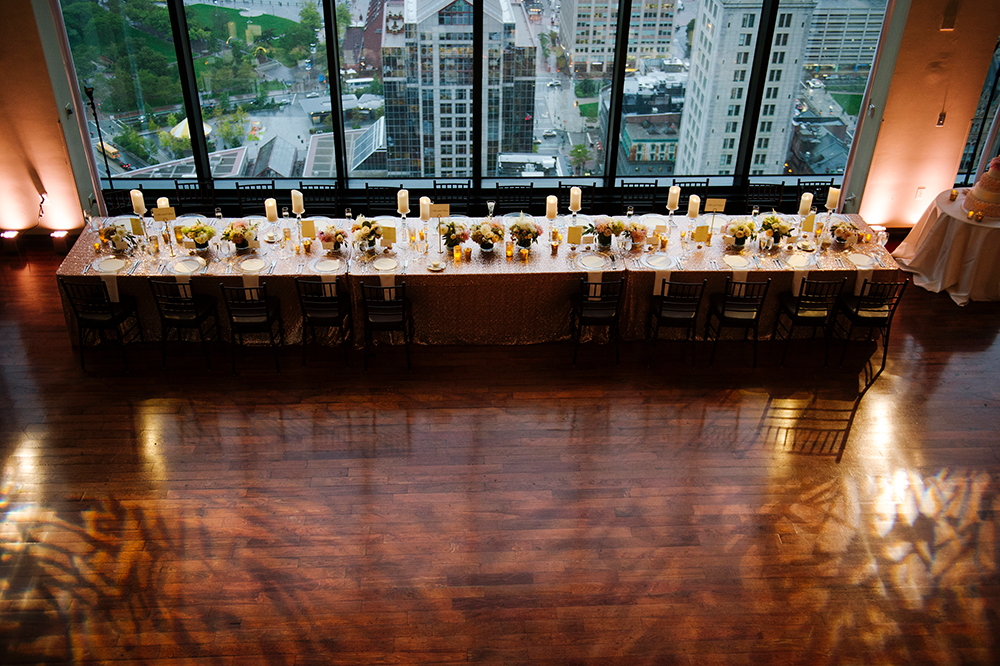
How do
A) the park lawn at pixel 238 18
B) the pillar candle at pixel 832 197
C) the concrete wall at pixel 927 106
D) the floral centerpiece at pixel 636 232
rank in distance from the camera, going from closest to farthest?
the floral centerpiece at pixel 636 232
the pillar candle at pixel 832 197
the concrete wall at pixel 927 106
the park lawn at pixel 238 18

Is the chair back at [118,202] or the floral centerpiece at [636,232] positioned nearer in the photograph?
the floral centerpiece at [636,232]

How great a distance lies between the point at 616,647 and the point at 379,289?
395 cm

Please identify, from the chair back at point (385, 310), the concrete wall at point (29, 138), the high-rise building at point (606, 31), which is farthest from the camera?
the high-rise building at point (606, 31)

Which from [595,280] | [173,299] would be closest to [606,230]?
[595,280]

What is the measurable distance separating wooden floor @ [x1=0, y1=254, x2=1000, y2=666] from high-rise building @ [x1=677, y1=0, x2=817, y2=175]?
306 cm

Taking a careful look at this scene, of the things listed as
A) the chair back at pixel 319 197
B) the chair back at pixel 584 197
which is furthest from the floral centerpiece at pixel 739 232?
the chair back at pixel 319 197

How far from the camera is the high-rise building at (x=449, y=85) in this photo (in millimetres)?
8648

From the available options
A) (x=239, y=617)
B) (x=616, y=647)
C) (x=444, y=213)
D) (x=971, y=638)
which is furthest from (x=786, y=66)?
(x=239, y=617)

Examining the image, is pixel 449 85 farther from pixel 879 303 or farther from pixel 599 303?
pixel 879 303

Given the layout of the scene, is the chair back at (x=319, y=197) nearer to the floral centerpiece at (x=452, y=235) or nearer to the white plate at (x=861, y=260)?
the floral centerpiece at (x=452, y=235)

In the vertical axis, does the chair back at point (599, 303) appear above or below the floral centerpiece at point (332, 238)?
below

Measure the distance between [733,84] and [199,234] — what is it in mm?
6444

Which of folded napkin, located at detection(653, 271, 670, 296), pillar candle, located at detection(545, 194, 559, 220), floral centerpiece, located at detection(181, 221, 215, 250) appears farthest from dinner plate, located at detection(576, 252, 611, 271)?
floral centerpiece, located at detection(181, 221, 215, 250)

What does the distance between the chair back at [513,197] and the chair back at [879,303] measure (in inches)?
159
